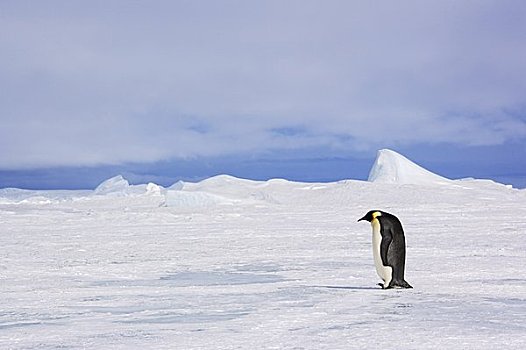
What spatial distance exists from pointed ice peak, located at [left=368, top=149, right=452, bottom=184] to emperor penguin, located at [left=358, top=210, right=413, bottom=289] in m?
32.8

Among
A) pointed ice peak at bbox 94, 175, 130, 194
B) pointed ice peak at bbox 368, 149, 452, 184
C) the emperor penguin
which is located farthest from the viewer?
pointed ice peak at bbox 94, 175, 130, 194

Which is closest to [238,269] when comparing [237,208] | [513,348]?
[513,348]

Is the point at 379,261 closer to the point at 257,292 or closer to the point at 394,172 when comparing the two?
the point at 257,292

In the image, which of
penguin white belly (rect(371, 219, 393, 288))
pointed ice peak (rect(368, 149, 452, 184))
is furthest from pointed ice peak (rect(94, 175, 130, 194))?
penguin white belly (rect(371, 219, 393, 288))

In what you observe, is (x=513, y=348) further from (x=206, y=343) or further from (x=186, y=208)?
(x=186, y=208)

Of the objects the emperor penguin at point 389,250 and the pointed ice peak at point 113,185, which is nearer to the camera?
the emperor penguin at point 389,250

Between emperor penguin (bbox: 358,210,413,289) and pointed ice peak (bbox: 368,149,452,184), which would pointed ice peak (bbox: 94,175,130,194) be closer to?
pointed ice peak (bbox: 368,149,452,184)

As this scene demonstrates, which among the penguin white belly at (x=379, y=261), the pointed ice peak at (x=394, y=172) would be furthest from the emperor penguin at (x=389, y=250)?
the pointed ice peak at (x=394, y=172)

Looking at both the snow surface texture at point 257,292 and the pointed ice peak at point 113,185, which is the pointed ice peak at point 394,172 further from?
the snow surface texture at point 257,292

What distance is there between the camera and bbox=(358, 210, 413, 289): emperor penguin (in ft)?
20.2

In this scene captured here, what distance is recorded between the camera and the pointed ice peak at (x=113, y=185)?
4322 cm

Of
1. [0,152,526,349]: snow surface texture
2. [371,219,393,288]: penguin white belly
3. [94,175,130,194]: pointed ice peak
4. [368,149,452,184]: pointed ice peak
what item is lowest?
[0,152,526,349]: snow surface texture

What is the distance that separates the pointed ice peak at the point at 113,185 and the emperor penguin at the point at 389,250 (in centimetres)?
3745

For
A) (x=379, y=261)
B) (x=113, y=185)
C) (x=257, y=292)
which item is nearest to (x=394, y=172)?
(x=113, y=185)
